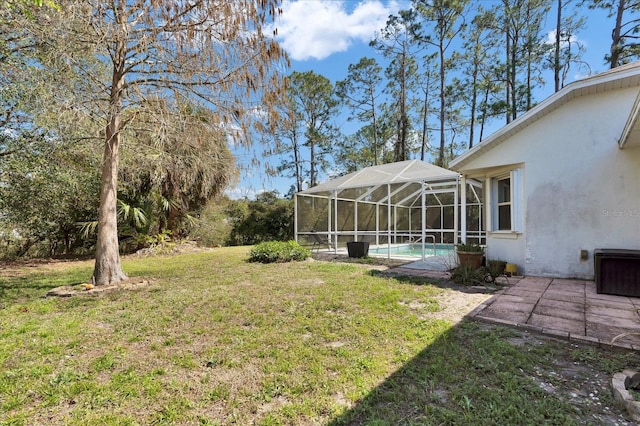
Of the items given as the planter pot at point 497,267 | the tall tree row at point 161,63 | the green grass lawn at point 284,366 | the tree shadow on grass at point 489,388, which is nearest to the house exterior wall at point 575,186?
the planter pot at point 497,267

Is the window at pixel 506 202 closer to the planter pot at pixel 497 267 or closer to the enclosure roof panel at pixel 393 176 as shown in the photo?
the planter pot at pixel 497 267

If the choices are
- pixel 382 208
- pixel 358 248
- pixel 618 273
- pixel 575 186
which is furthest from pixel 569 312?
pixel 382 208

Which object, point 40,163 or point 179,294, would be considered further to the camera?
point 40,163

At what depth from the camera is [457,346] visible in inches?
108

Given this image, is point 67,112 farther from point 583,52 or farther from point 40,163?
point 583,52

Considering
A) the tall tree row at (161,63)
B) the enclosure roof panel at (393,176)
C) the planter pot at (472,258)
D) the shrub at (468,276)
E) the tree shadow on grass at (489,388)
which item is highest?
the tall tree row at (161,63)

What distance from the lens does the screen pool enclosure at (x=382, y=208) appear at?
10.2 metres

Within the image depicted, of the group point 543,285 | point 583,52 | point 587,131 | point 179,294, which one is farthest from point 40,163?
point 583,52

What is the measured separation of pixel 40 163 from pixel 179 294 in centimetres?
400

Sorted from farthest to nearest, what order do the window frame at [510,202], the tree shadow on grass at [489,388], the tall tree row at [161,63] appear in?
the window frame at [510,202]
the tall tree row at [161,63]
the tree shadow on grass at [489,388]

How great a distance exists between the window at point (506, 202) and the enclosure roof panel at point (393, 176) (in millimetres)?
1156

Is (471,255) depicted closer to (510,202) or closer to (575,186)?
(510,202)

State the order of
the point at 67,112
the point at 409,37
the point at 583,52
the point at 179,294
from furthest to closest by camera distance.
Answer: the point at 409,37 < the point at 583,52 < the point at 179,294 < the point at 67,112

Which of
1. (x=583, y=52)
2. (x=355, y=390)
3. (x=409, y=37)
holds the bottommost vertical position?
(x=355, y=390)
